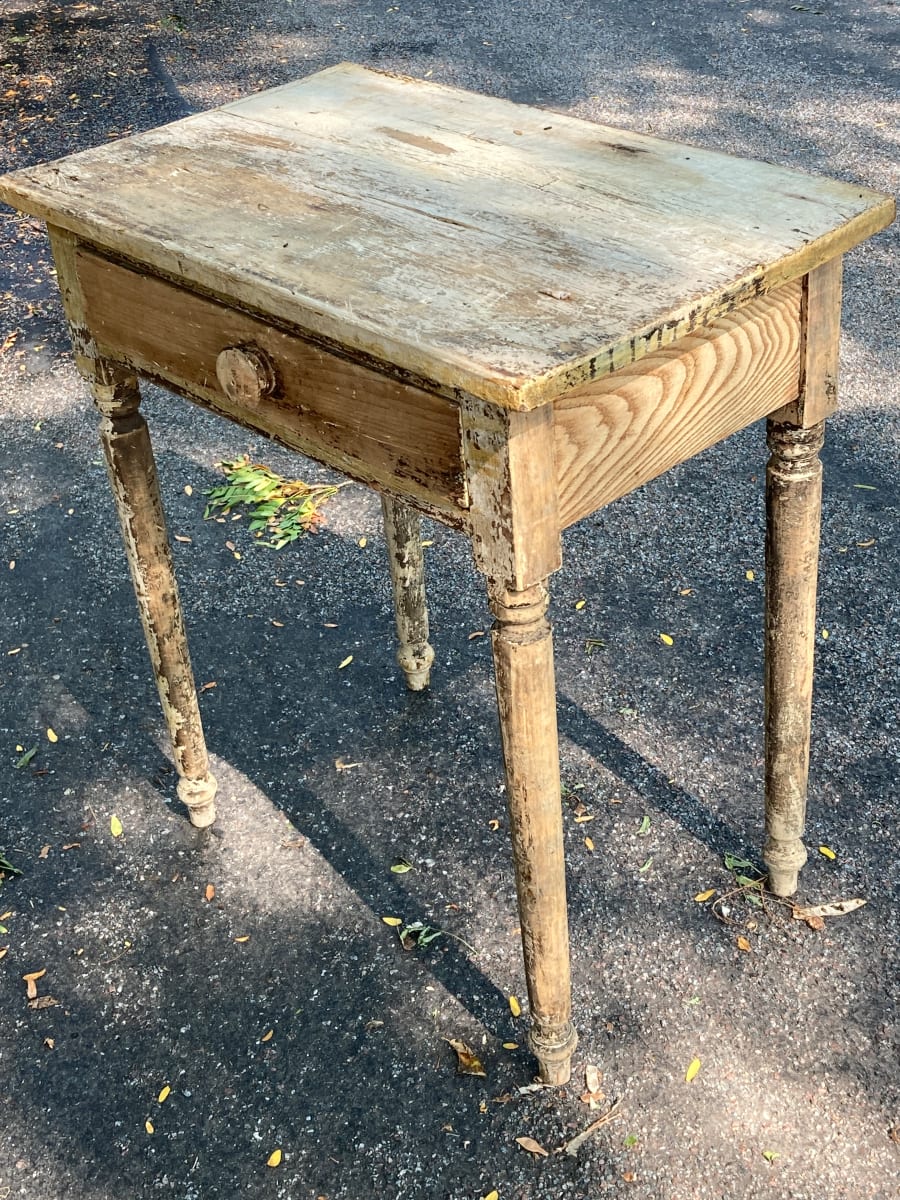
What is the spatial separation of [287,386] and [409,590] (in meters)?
1.08

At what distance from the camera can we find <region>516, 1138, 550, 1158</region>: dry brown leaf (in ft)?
6.98

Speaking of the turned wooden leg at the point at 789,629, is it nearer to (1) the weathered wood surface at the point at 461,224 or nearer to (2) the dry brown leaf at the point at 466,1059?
(1) the weathered wood surface at the point at 461,224

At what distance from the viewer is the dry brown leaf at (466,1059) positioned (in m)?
2.26

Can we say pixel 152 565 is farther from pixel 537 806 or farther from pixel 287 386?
pixel 537 806

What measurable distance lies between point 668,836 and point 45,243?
3.76 meters

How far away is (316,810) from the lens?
Answer: 279 cm

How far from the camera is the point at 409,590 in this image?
113 inches

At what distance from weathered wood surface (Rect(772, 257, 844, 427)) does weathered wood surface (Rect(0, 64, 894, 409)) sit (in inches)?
2.6

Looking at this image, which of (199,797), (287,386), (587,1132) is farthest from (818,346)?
(199,797)

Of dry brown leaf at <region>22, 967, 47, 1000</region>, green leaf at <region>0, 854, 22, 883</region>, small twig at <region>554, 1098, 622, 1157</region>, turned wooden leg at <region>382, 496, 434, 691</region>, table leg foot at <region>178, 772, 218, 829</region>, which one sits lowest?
small twig at <region>554, 1098, 622, 1157</region>

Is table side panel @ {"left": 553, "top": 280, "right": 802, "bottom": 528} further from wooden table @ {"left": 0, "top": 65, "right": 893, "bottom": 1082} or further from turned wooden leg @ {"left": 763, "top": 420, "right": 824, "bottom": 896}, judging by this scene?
turned wooden leg @ {"left": 763, "top": 420, "right": 824, "bottom": 896}

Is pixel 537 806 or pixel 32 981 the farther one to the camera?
pixel 32 981

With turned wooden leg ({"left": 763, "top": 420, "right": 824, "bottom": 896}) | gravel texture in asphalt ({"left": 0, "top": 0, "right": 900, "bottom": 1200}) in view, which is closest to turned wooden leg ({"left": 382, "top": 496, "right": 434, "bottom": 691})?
gravel texture in asphalt ({"left": 0, "top": 0, "right": 900, "bottom": 1200})

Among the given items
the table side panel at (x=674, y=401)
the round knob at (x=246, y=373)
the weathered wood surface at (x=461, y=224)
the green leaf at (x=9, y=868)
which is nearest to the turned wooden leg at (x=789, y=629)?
the table side panel at (x=674, y=401)
